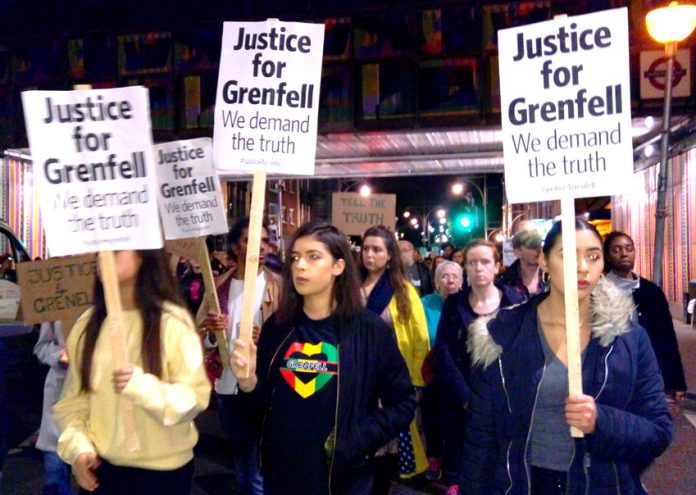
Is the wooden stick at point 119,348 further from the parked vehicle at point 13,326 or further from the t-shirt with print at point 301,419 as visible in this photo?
the parked vehicle at point 13,326

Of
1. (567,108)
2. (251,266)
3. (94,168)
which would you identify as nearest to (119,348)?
(251,266)

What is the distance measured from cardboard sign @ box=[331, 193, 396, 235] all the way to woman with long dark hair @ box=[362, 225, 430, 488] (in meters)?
3.56

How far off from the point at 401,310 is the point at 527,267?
1.77 m

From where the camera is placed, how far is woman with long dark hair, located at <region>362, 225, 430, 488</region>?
592 centimetres

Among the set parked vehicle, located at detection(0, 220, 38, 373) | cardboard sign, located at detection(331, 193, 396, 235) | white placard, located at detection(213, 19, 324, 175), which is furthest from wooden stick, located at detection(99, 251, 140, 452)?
parked vehicle, located at detection(0, 220, 38, 373)

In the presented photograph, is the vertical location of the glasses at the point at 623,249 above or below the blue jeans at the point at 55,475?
above

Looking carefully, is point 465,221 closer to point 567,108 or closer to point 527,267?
point 527,267

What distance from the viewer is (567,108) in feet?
11.1

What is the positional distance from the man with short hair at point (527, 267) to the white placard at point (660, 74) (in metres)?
7.35

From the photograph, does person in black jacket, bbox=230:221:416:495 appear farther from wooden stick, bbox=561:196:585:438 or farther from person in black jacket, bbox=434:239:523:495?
person in black jacket, bbox=434:239:523:495

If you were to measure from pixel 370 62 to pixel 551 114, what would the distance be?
1228cm

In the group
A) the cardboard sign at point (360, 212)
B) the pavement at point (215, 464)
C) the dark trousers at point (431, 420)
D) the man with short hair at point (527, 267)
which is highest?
the cardboard sign at point (360, 212)

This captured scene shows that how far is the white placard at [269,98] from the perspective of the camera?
3.95 meters

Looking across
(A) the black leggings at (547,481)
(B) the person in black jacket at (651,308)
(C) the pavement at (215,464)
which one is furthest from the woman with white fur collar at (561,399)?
(C) the pavement at (215,464)
